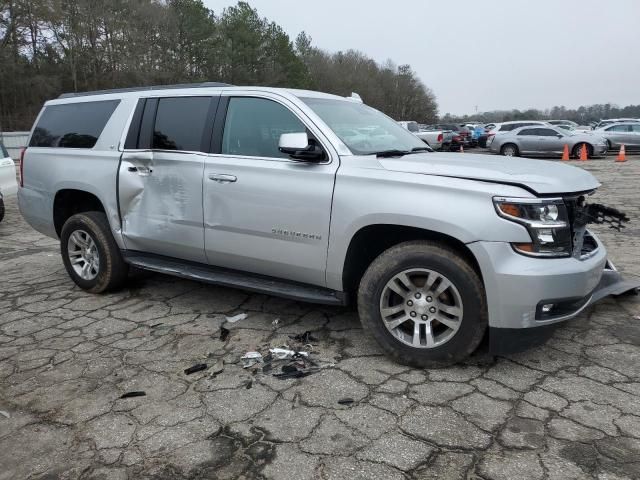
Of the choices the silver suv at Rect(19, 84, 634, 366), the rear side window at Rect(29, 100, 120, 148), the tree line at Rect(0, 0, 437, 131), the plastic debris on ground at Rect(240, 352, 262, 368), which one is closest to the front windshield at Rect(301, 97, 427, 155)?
the silver suv at Rect(19, 84, 634, 366)

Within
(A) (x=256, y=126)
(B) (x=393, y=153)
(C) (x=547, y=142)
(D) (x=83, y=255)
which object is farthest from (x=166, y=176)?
(C) (x=547, y=142)

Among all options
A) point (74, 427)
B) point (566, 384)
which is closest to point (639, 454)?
point (566, 384)

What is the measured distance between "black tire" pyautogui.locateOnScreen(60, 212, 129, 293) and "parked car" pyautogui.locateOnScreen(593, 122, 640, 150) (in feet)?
76.8

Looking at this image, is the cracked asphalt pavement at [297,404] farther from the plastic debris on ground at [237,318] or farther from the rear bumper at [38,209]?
the rear bumper at [38,209]

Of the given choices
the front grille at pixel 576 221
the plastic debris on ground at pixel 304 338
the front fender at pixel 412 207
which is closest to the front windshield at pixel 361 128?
the front fender at pixel 412 207

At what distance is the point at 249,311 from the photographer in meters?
4.41

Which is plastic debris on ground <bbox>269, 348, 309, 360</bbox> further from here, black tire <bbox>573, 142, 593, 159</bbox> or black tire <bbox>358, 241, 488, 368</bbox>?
black tire <bbox>573, 142, 593, 159</bbox>

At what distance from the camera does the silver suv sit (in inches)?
116

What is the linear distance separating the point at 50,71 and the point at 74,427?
135ft

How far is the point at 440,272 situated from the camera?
3.09 metres

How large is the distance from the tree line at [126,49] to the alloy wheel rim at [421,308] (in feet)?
119

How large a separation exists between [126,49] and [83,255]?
4041 cm

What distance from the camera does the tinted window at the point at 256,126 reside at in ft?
12.3

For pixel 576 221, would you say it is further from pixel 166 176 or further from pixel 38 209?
pixel 38 209
